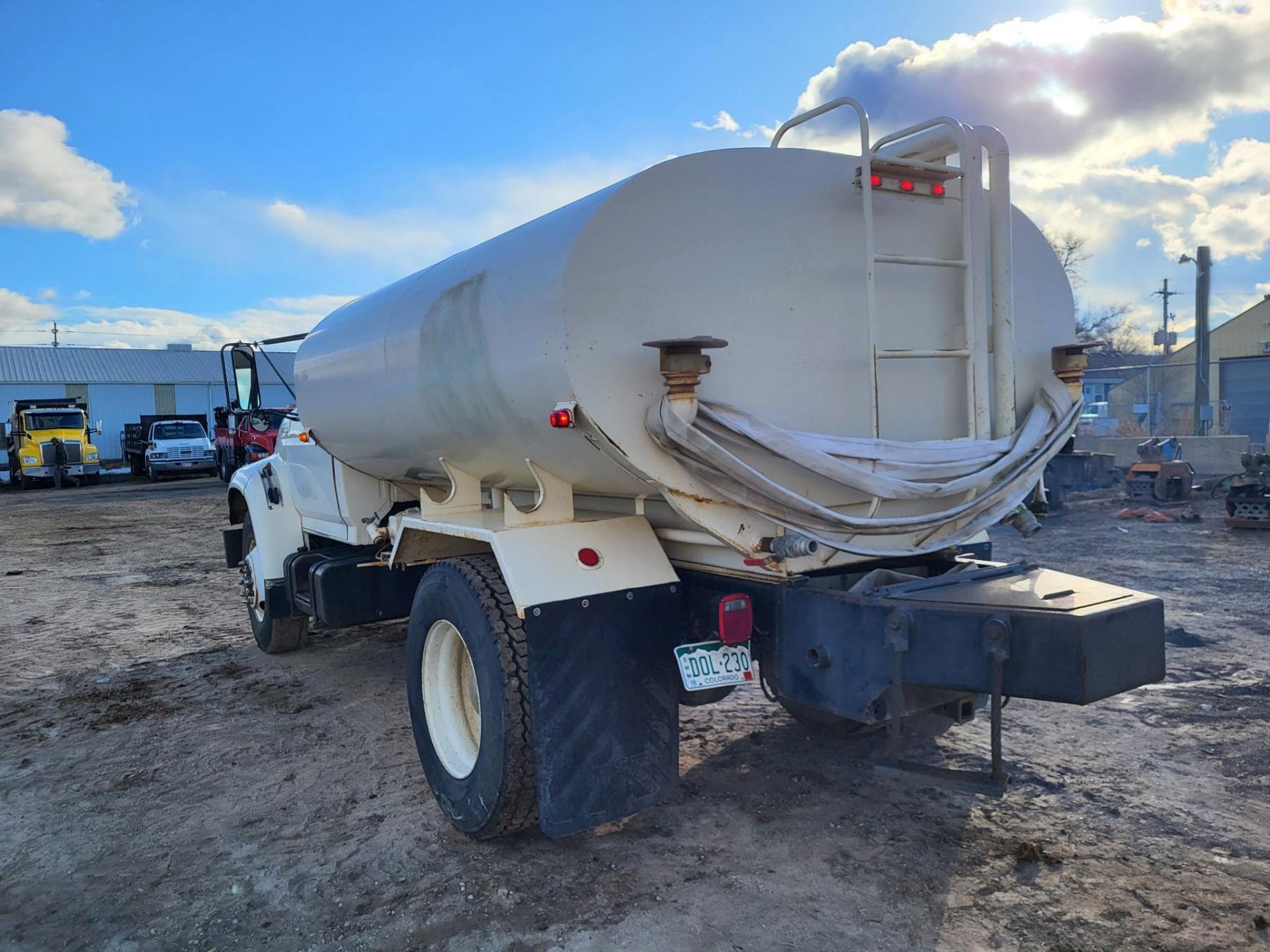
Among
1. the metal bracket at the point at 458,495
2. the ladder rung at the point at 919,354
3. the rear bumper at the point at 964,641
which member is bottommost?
the rear bumper at the point at 964,641

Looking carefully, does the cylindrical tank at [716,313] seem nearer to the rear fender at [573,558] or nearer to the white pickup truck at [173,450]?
the rear fender at [573,558]

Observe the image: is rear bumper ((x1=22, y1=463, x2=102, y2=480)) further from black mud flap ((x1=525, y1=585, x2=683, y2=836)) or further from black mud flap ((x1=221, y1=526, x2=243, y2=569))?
black mud flap ((x1=525, y1=585, x2=683, y2=836))

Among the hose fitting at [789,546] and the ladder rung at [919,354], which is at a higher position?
the ladder rung at [919,354]

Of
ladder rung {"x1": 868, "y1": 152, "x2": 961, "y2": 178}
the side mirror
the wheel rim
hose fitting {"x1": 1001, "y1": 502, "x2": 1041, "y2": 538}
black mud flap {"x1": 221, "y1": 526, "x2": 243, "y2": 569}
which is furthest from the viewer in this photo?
black mud flap {"x1": 221, "y1": 526, "x2": 243, "y2": 569}

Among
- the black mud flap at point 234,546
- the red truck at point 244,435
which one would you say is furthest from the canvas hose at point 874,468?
the black mud flap at point 234,546

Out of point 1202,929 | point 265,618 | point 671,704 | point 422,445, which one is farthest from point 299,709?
point 1202,929

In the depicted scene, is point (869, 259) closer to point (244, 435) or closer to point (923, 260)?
point (923, 260)

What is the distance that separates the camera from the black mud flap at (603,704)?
3.60 meters

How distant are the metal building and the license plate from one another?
3749cm

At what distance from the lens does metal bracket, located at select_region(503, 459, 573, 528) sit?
13.0 ft

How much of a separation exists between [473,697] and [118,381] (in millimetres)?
44343

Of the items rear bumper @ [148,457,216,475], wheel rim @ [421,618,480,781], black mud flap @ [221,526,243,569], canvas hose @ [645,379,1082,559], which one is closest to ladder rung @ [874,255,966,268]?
canvas hose @ [645,379,1082,559]

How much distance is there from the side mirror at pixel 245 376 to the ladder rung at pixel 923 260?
5.47 meters

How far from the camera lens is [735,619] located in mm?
3607
